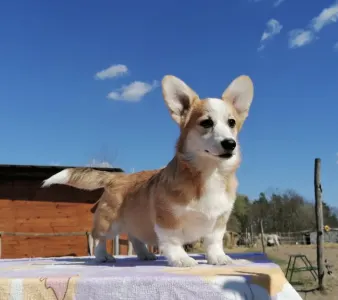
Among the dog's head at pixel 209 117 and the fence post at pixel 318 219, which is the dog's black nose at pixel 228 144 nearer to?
the dog's head at pixel 209 117

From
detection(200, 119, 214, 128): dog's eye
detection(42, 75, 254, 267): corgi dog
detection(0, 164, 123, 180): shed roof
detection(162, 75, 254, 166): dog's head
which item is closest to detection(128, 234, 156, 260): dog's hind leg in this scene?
detection(42, 75, 254, 267): corgi dog

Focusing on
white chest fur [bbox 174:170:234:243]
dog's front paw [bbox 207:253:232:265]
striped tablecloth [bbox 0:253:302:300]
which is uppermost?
white chest fur [bbox 174:170:234:243]

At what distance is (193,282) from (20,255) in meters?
12.5

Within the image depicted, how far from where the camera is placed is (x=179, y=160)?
8.19 ft

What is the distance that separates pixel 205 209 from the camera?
Answer: 2404mm

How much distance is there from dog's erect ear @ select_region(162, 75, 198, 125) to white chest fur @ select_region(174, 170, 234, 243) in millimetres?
414

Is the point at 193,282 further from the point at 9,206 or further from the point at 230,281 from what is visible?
the point at 9,206

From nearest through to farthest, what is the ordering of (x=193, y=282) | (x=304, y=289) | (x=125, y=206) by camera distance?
1. (x=193, y=282)
2. (x=125, y=206)
3. (x=304, y=289)

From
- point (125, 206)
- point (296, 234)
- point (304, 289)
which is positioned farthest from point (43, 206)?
point (296, 234)

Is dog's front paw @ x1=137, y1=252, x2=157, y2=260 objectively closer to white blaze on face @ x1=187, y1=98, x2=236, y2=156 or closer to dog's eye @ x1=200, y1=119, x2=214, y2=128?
white blaze on face @ x1=187, y1=98, x2=236, y2=156

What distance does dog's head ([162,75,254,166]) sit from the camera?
2295 mm

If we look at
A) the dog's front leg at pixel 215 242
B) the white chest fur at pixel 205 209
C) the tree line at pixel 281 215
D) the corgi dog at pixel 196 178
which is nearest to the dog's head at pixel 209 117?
the corgi dog at pixel 196 178

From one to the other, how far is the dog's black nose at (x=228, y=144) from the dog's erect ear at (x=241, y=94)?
1.46 ft

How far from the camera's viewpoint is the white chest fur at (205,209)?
2396 mm
